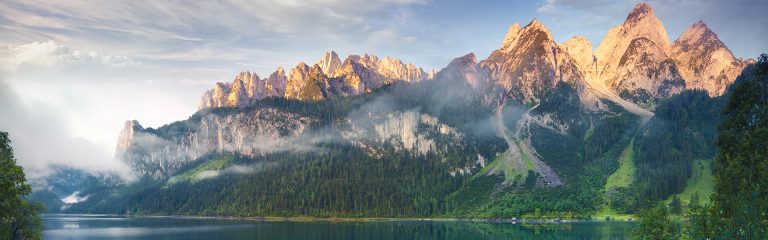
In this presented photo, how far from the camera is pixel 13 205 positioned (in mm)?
62156

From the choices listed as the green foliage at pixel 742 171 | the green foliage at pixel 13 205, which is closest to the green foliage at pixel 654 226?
the green foliage at pixel 742 171

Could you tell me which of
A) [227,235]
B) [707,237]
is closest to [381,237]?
[227,235]

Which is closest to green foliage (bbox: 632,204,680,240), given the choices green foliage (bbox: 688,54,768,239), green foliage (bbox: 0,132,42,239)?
green foliage (bbox: 688,54,768,239)

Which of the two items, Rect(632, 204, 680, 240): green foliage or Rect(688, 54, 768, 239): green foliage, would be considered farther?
Rect(632, 204, 680, 240): green foliage

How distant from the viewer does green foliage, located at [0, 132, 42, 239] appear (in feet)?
197

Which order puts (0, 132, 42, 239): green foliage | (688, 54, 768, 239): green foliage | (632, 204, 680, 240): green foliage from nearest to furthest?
(688, 54, 768, 239): green foliage, (0, 132, 42, 239): green foliage, (632, 204, 680, 240): green foliage

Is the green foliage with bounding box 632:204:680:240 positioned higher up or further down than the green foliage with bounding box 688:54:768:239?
further down

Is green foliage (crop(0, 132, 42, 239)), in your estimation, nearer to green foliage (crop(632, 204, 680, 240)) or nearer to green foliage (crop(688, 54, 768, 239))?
green foliage (crop(688, 54, 768, 239))

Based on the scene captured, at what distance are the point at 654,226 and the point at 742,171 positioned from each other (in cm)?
2620

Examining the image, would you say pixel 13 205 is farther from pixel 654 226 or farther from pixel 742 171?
pixel 654 226

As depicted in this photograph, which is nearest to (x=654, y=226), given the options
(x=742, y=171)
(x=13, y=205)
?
(x=742, y=171)

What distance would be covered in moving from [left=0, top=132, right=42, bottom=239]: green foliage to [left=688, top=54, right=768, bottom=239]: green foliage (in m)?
67.5

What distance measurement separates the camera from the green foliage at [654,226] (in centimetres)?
7312

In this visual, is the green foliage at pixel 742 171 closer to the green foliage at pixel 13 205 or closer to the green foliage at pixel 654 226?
the green foliage at pixel 654 226
